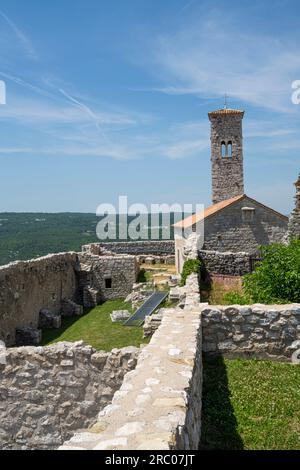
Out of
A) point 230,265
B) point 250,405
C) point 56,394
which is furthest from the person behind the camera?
point 230,265

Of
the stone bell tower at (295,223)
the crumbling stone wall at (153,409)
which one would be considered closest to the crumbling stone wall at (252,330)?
the crumbling stone wall at (153,409)

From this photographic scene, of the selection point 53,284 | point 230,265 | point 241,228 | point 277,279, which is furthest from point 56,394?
point 241,228

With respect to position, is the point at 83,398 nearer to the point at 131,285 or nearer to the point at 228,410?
the point at 228,410

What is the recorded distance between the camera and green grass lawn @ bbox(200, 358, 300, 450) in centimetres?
498

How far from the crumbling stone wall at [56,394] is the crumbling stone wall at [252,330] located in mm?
1738

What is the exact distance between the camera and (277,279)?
9.89 metres

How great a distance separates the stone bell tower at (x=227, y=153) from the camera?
119 feet

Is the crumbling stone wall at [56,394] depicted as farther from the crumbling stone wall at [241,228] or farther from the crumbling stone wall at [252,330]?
the crumbling stone wall at [241,228]

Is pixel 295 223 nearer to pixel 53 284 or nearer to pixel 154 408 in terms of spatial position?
pixel 53 284

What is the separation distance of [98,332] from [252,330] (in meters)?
8.84

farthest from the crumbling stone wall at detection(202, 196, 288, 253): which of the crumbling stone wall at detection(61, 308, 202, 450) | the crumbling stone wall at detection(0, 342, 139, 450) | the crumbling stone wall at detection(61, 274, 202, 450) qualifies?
the crumbling stone wall at detection(61, 308, 202, 450)

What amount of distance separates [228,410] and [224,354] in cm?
183

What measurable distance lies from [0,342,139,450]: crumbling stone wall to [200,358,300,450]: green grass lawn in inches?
54.8

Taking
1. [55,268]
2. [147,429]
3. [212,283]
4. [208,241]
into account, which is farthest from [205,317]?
[208,241]
